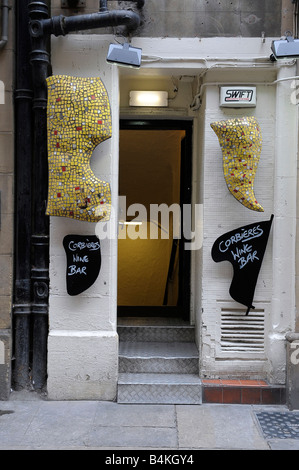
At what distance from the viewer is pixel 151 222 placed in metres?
8.34

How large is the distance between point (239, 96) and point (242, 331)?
2.98 metres

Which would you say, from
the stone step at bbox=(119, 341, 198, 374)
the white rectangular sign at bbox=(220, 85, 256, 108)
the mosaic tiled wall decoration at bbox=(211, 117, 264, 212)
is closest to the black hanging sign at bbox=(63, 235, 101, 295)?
the stone step at bbox=(119, 341, 198, 374)

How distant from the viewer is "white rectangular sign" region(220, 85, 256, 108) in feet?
19.2

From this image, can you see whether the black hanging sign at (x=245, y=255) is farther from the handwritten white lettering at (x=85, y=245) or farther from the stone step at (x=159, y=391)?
the handwritten white lettering at (x=85, y=245)

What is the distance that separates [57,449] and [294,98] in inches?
190

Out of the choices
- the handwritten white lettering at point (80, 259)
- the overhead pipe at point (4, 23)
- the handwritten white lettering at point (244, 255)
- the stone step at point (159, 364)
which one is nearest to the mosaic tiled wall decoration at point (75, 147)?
the handwritten white lettering at point (80, 259)

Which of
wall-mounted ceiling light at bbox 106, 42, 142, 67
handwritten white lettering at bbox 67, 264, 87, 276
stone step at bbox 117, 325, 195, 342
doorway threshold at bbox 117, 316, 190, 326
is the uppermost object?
wall-mounted ceiling light at bbox 106, 42, 142, 67

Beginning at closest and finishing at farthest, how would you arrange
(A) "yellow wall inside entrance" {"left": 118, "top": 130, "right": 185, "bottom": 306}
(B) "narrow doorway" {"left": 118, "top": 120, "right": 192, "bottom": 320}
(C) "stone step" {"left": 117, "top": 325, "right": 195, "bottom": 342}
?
(C) "stone step" {"left": 117, "top": 325, "right": 195, "bottom": 342} < (B) "narrow doorway" {"left": 118, "top": 120, "right": 192, "bottom": 320} < (A) "yellow wall inside entrance" {"left": 118, "top": 130, "right": 185, "bottom": 306}

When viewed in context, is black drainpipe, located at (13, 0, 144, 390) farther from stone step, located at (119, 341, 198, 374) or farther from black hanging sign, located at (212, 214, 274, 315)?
black hanging sign, located at (212, 214, 274, 315)

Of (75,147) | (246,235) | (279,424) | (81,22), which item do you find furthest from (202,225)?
(81,22)

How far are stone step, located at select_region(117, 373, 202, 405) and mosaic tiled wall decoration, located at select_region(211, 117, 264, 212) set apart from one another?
2357 mm

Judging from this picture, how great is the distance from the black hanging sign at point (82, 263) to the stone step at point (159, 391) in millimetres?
1327

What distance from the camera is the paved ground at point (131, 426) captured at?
4707 mm

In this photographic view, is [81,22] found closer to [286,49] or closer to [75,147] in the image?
[75,147]
